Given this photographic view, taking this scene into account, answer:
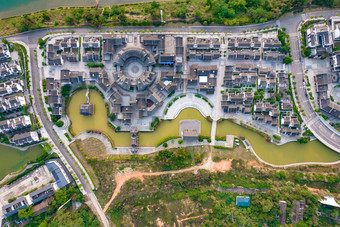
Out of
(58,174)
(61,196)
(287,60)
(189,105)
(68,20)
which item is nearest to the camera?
(61,196)

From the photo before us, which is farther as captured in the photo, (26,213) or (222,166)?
(222,166)

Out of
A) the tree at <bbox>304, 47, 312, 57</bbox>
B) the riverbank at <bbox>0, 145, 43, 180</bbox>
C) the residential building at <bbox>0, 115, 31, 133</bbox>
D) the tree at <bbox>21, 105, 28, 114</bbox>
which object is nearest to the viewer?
the tree at <bbox>304, 47, 312, 57</bbox>

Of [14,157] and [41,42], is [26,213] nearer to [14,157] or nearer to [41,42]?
[14,157]

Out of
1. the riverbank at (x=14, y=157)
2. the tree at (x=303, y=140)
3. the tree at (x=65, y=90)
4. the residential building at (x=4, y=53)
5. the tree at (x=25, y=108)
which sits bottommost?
the riverbank at (x=14, y=157)

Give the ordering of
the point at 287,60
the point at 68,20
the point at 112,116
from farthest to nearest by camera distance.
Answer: the point at 112,116
the point at 68,20
the point at 287,60

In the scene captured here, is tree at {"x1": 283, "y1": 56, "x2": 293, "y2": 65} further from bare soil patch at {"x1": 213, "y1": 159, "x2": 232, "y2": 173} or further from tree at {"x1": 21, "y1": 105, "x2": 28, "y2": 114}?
tree at {"x1": 21, "y1": 105, "x2": 28, "y2": 114}

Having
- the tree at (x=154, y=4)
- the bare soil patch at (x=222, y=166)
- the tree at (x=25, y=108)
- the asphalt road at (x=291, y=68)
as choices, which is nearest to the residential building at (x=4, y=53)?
the asphalt road at (x=291, y=68)

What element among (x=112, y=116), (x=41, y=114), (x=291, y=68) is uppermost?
(x=291, y=68)

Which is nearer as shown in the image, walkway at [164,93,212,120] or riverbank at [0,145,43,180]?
walkway at [164,93,212,120]

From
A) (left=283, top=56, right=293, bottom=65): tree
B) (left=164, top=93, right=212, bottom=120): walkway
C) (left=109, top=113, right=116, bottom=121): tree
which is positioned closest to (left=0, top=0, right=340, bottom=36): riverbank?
(left=283, top=56, right=293, bottom=65): tree

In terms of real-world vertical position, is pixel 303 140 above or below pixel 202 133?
below

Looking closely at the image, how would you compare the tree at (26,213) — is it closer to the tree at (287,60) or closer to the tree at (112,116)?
the tree at (112,116)

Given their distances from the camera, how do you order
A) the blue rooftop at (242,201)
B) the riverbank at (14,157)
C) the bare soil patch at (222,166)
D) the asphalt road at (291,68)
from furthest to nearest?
the riverbank at (14,157) → the bare soil patch at (222,166) → the asphalt road at (291,68) → the blue rooftop at (242,201)

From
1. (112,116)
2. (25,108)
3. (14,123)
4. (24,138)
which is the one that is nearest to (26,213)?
(24,138)
